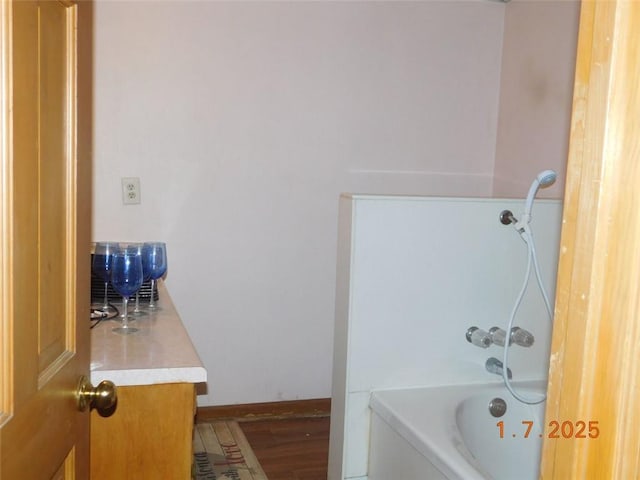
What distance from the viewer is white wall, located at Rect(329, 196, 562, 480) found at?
2.15 m

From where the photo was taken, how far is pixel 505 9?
351cm

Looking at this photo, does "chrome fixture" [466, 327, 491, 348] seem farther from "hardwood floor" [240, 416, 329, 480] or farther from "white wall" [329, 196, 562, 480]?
"hardwood floor" [240, 416, 329, 480]

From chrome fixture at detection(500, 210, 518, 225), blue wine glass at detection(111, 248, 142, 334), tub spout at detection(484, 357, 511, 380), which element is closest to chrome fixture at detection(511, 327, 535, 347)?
tub spout at detection(484, 357, 511, 380)

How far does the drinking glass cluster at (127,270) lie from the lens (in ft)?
5.64

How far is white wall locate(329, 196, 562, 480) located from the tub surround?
853 mm

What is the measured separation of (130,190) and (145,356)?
170 cm

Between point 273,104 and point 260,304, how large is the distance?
980 millimetres

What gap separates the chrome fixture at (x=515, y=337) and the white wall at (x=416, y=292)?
0.05 meters

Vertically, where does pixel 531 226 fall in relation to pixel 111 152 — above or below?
below

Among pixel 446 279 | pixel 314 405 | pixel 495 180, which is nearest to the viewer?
pixel 446 279

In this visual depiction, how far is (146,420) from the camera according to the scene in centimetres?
138

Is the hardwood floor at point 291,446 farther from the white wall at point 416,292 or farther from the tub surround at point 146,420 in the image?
the tub surround at point 146,420

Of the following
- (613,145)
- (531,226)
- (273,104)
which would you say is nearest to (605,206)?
(613,145)

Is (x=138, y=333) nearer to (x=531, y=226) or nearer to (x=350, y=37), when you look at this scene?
(x=531, y=226)
